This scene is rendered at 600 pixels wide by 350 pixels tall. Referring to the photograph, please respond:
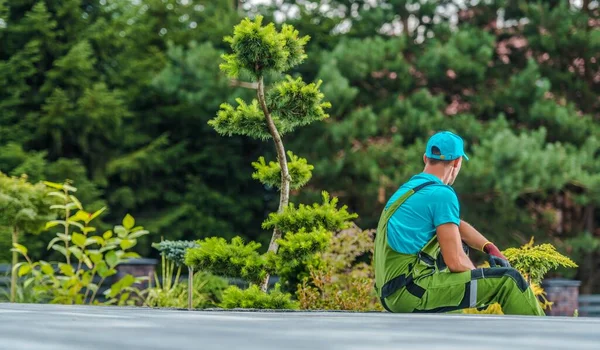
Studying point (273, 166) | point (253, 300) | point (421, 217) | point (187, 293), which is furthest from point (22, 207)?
point (421, 217)

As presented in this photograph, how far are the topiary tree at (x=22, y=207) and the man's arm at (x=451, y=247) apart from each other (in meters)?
5.46

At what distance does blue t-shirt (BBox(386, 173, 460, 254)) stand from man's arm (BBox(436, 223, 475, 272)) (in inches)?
1.2

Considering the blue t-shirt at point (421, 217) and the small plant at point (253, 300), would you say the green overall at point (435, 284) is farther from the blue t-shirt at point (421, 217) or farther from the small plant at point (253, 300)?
the small plant at point (253, 300)

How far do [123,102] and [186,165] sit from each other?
1.80 meters

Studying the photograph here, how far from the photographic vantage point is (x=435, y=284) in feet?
14.4

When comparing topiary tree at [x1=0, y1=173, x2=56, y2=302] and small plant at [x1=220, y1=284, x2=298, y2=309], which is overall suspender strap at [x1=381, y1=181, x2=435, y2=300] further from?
topiary tree at [x1=0, y1=173, x2=56, y2=302]

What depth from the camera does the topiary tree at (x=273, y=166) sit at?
19.6ft

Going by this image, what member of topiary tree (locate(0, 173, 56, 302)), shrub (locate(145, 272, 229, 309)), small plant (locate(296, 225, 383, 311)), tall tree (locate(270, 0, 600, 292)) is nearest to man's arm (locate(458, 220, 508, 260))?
small plant (locate(296, 225, 383, 311))

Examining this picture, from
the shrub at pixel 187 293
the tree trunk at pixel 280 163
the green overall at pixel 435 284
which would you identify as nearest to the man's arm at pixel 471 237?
the green overall at pixel 435 284

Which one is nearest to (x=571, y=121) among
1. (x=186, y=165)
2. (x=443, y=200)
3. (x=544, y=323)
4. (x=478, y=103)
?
(x=478, y=103)

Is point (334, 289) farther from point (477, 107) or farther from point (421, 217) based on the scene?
point (477, 107)

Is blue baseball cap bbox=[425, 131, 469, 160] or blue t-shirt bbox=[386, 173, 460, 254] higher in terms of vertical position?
blue baseball cap bbox=[425, 131, 469, 160]

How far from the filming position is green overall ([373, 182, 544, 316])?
4309 millimetres

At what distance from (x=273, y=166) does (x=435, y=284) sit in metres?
2.29
